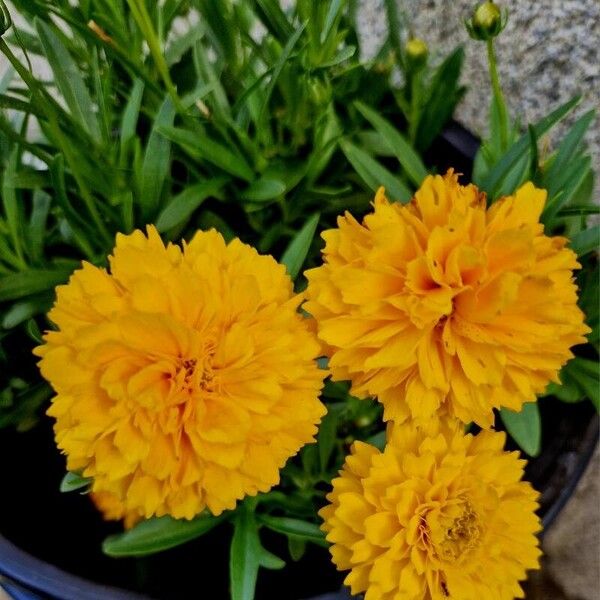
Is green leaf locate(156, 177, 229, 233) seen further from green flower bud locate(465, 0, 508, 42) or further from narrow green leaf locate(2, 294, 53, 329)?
green flower bud locate(465, 0, 508, 42)

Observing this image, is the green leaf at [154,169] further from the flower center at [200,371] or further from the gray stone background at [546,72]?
the gray stone background at [546,72]

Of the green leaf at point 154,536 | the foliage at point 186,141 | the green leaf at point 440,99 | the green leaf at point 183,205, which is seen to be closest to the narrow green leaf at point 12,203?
the foliage at point 186,141

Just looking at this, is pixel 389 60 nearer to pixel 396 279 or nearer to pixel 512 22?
pixel 512 22

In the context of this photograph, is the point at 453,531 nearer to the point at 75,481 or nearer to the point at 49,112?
the point at 75,481

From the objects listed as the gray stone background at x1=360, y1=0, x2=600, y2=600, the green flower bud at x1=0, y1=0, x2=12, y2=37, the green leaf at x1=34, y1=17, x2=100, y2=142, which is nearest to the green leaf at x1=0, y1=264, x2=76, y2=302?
the green leaf at x1=34, y1=17, x2=100, y2=142

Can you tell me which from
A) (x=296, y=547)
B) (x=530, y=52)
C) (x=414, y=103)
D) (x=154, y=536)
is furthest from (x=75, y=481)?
(x=530, y=52)

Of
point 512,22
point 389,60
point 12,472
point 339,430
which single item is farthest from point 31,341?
point 512,22
